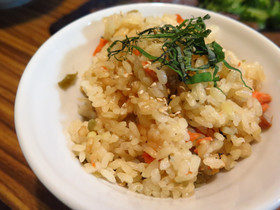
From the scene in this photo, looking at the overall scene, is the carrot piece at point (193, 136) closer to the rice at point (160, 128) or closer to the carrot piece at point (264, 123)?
the rice at point (160, 128)

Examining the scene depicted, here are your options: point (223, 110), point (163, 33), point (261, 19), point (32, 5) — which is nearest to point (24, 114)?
point (163, 33)

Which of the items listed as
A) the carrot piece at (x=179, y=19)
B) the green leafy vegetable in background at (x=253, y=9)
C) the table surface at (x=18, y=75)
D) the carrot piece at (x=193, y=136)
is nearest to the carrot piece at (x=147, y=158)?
the carrot piece at (x=193, y=136)

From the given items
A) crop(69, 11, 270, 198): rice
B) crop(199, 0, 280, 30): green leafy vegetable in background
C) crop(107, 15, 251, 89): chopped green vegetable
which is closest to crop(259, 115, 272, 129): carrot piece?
crop(69, 11, 270, 198): rice

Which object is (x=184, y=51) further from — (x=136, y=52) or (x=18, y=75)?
(x=18, y=75)

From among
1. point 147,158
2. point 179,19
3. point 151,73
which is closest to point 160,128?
point 147,158

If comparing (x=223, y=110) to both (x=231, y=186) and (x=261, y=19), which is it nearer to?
(x=231, y=186)

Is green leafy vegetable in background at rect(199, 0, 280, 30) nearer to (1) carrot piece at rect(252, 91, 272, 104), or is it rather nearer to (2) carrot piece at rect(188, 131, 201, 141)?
(1) carrot piece at rect(252, 91, 272, 104)
